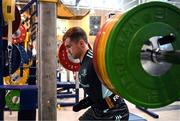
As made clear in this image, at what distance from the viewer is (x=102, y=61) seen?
3.96ft

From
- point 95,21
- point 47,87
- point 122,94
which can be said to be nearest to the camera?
point 122,94

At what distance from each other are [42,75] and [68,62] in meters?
3.84

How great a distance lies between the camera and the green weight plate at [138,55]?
1177 millimetres

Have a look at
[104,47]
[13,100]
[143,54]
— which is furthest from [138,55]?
[13,100]

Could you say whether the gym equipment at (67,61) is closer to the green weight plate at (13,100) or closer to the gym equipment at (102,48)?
the green weight plate at (13,100)

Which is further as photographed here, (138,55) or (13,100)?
(13,100)

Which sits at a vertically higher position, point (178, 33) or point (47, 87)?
point (178, 33)

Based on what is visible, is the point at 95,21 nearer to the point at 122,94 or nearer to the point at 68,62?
the point at 68,62

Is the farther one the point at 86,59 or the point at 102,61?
the point at 86,59

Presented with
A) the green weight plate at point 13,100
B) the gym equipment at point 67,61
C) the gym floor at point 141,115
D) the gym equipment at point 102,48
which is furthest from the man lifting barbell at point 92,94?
the gym floor at point 141,115

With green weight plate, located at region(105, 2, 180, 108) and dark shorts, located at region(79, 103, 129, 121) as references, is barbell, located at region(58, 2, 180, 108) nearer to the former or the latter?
green weight plate, located at region(105, 2, 180, 108)

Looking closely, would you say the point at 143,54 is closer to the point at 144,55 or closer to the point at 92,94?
the point at 144,55

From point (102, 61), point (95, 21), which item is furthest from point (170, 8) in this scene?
point (95, 21)

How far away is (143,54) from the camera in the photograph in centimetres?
123
